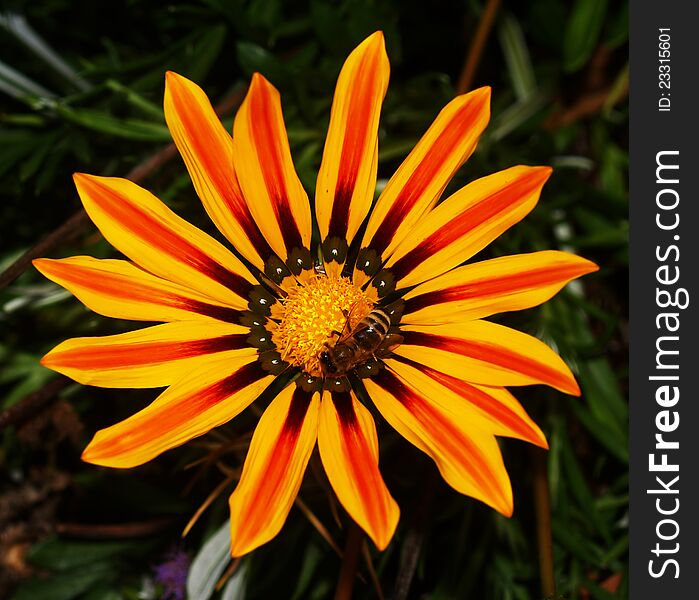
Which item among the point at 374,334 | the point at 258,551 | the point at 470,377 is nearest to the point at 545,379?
the point at 470,377

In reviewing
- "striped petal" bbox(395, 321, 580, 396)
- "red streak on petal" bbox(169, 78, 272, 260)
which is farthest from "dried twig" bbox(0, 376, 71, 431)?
"striped petal" bbox(395, 321, 580, 396)

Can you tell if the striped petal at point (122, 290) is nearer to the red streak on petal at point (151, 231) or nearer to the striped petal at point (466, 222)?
the red streak on petal at point (151, 231)

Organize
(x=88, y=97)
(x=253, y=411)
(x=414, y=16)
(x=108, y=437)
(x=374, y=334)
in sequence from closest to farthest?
(x=108, y=437)
(x=374, y=334)
(x=253, y=411)
(x=88, y=97)
(x=414, y=16)

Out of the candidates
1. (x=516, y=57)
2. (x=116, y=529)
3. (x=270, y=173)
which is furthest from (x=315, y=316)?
(x=516, y=57)

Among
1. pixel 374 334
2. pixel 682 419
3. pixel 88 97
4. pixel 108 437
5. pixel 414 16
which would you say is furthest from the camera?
pixel 414 16

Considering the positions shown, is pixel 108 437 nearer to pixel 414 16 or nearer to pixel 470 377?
pixel 470 377

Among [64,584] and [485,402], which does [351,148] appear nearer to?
[485,402]
